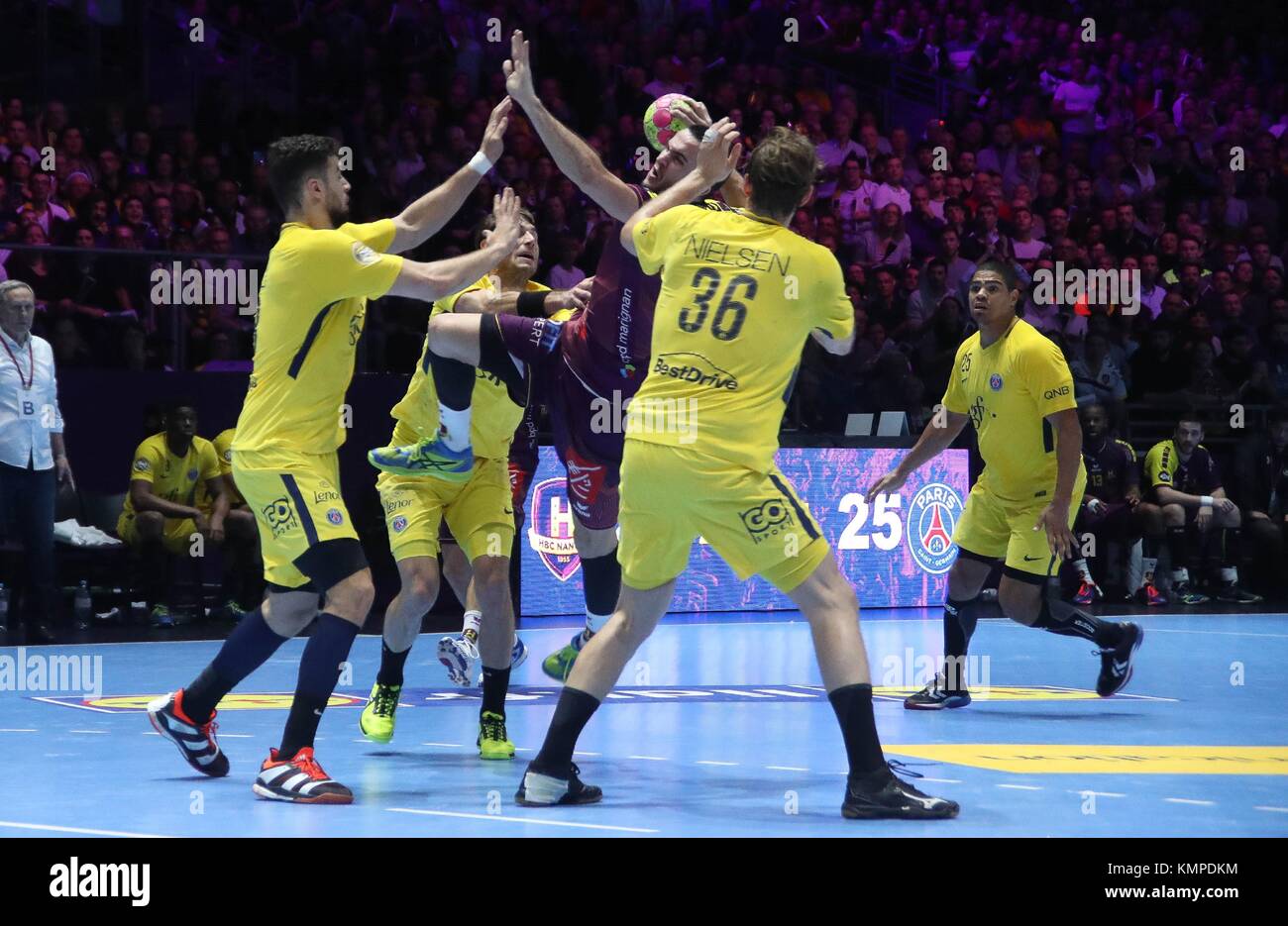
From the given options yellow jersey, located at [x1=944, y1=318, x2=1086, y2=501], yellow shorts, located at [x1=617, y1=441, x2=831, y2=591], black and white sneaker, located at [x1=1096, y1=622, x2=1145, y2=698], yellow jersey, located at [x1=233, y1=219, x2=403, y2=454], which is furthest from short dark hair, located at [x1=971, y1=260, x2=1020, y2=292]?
yellow jersey, located at [x1=233, y1=219, x2=403, y2=454]

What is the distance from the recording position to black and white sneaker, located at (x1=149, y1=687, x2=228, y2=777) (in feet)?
18.4

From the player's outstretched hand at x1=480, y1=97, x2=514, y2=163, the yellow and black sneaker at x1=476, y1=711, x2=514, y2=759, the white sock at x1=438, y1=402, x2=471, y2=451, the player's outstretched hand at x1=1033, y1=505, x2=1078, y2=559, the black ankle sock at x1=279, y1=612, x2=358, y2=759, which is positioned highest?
the player's outstretched hand at x1=480, y1=97, x2=514, y2=163

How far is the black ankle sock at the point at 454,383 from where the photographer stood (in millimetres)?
6484

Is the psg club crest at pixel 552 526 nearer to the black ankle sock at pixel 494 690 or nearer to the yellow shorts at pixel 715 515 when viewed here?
the black ankle sock at pixel 494 690

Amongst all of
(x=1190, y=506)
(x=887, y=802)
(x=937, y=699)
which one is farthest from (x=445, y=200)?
(x=1190, y=506)

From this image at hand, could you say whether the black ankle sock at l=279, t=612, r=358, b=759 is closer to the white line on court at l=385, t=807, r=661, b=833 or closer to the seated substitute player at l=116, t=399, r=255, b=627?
the white line on court at l=385, t=807, r=661, b=833

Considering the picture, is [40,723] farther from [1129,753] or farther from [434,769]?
[1129,753]

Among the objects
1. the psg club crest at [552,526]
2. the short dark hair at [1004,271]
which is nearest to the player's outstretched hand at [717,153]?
the short dark hair at [1004,271]

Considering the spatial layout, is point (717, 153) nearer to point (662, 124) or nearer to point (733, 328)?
point (733, 328)

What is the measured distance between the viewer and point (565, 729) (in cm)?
505

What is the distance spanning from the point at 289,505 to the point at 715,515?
4.74 ft

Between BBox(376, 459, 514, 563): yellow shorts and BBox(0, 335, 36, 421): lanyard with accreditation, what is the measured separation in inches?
170
